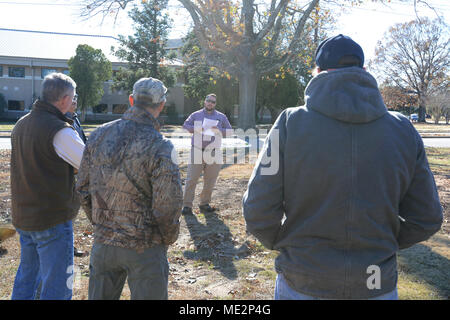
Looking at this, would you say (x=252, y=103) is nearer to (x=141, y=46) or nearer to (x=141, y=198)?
(x=141, y=198)

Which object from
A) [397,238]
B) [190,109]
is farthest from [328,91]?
[190,109]

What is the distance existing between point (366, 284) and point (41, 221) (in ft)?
7.35

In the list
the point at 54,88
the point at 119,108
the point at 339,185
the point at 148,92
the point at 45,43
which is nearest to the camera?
the point at 339,185

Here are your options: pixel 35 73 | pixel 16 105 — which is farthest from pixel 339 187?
pixel 16 105

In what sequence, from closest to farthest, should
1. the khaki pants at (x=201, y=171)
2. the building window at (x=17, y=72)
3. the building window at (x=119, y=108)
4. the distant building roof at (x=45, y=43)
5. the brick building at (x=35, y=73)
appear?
the khaki pants at (x=201, y=171), the brick building at (x=35, y=73), the building window at (x=17, y=72), the distant building roof at (x=45, y=43), the building window at (x=119, y=108)

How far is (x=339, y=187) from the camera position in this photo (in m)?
1.79

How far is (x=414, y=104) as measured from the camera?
57.9m

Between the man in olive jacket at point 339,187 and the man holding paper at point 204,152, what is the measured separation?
4.75 metres

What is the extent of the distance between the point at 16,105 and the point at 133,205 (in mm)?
47778

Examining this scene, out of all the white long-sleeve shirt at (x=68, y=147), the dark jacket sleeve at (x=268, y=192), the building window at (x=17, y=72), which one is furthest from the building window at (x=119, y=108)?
the dark jacket sleeve at (x=268, y=192)

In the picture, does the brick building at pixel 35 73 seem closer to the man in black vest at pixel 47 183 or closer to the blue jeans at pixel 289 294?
the man in black vest at pixel 47 183

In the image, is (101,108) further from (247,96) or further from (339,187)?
(339,187)

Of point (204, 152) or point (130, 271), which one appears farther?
point (204, 152)

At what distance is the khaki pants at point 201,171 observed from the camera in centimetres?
665
